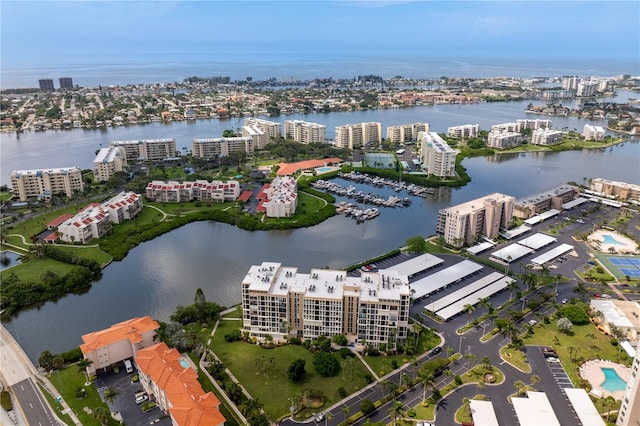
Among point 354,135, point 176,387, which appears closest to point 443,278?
point 176,387

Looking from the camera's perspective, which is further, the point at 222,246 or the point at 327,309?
the point at 222,246

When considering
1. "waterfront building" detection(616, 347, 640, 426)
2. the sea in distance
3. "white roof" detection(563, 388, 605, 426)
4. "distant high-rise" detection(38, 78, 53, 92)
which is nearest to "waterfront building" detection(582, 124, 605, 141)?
the sea in distance

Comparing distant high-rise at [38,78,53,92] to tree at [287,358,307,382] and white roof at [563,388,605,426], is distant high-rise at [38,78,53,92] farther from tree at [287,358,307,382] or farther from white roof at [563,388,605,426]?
white roof at [563,388,605,426]

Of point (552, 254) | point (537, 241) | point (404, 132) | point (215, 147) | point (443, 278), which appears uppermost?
point (404, 132)

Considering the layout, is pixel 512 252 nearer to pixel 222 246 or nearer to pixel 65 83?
pixel 222 246

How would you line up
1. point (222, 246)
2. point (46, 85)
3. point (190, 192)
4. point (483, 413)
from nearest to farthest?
point (483, 413) < point (222, 246) < point (190, 192) < point (46, 85)

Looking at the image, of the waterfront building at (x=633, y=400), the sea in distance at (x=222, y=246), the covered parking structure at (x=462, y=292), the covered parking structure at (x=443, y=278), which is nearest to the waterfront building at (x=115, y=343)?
the sea in distance at (x=222, y=246)
